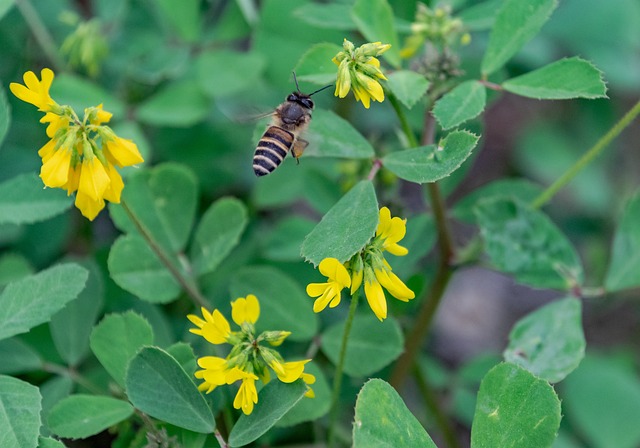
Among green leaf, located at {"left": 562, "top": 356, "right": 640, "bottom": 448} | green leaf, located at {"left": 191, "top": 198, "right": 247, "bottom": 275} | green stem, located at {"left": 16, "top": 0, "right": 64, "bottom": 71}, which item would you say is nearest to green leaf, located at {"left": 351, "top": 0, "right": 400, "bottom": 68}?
green leaf, located at {"left": 191, "top": 198, "right": 247, "bottom": 275}

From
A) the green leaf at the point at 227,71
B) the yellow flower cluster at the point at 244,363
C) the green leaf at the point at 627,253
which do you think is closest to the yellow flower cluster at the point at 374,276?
the yellow flower cluster at the point at 244,363

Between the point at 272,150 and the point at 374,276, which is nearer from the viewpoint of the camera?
the point at 374,276

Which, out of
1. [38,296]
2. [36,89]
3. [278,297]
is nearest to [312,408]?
[278,297]

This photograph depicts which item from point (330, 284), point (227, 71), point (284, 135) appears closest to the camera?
point (330, 284)

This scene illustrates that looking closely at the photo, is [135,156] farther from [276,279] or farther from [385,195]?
[385,195]

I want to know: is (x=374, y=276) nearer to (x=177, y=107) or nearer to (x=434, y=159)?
(x=434, y=159)

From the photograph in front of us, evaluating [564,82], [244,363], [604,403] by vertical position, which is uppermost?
[564,82]

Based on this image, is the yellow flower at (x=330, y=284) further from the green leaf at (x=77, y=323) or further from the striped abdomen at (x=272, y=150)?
the green leaf at (x=77, y=323)

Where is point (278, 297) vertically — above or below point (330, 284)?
below
